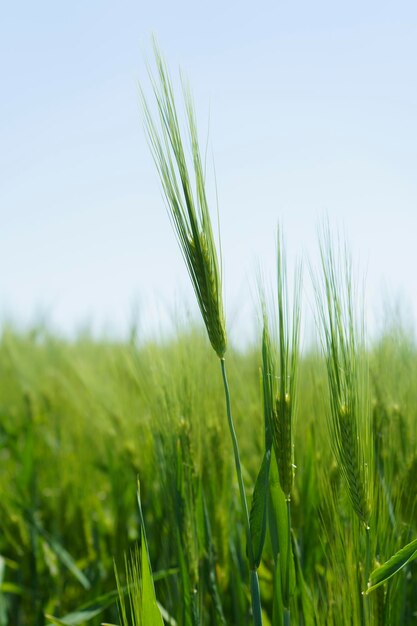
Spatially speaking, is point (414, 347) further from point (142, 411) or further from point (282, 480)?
point (282, 480)

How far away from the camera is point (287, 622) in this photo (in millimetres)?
669

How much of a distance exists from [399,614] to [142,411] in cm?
80

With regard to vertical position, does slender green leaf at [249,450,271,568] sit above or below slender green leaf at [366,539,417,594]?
above

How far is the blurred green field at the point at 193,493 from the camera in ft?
2.76

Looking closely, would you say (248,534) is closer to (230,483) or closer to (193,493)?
(193,493)

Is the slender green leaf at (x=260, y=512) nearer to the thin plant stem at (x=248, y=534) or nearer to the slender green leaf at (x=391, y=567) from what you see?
the thin plant stem at (x=248, y=534)

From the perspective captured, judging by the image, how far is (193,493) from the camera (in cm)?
91

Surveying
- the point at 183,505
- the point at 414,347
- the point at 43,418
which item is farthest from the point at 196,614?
the point at 43,418

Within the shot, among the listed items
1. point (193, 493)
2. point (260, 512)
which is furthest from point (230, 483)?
point (260, 512)

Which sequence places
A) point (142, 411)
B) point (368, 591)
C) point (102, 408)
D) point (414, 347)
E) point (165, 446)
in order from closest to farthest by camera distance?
point (368, 591), point (165, 446), point (414, 347), point (142, 411), point (102, 408)

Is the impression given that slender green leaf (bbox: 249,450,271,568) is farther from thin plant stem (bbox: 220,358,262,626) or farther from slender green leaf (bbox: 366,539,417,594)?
slender green leaf (bbox: 366,539,417,594)

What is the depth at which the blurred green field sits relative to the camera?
842mm

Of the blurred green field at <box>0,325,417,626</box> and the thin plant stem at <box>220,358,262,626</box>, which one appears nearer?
the thin plant stem at <box>220,358,262,626</box>

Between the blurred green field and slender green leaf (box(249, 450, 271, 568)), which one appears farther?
the blurred green field
